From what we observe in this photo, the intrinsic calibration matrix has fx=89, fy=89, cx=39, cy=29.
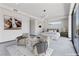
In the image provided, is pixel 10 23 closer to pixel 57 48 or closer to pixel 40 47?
pixel 40 47

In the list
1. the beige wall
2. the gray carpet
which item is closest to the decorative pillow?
the gray carpet

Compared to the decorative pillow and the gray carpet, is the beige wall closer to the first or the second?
the gray carpet

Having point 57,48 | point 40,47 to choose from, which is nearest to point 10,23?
point 40,47

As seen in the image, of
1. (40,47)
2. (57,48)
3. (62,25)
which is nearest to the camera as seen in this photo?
(40,47)

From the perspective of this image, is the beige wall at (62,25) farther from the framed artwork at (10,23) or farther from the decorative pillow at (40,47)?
the framed artwork at (10,23)

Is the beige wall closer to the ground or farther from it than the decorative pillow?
farther from it

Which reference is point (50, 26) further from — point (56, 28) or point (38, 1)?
point (38, 1)

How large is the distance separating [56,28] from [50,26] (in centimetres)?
18

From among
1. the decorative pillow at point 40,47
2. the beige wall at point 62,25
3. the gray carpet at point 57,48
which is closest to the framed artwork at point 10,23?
the gray carpet at point 57,48

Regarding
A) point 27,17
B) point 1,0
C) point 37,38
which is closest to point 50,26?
point 37,38

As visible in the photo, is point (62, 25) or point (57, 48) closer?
point (57, 48)

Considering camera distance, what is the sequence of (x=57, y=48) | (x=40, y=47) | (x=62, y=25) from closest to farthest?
(x=40, y=47)
(x=57, y=48)
(x=62, y=25)

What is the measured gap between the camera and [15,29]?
226cm

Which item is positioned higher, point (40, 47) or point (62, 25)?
point (62, 25)
